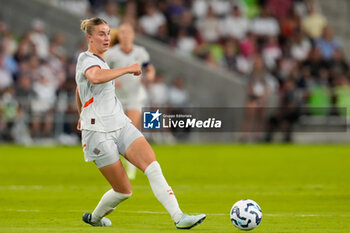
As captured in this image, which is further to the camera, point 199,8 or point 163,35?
point 199,8

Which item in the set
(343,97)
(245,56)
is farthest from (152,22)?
(343,97)

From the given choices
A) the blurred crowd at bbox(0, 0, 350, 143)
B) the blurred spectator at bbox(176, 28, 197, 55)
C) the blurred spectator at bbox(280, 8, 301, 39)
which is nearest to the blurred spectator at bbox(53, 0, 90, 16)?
the blurred crowd at bbox(0, 0, 350, 143)

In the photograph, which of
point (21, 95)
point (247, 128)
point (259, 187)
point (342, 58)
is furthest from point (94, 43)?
point (342, 58)

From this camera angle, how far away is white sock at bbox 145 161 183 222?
8.79 m

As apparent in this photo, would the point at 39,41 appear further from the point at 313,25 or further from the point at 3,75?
the point at 313,25

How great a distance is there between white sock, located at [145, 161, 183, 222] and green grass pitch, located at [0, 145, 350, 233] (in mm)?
316

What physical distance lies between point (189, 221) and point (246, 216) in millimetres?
646

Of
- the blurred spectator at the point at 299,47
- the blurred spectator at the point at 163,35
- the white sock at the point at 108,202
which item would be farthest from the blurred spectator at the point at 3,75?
the white sock at the point at 108,202

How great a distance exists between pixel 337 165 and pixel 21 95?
11.3 metres

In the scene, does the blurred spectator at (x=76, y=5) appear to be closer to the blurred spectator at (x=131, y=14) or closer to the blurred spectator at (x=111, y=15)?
the blurred spectator at (x=111, y=15)

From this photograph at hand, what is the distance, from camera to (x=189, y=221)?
863 centimetres

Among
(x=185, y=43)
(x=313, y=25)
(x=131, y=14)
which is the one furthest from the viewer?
(x=313, y=25)

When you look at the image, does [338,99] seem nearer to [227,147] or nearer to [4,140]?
[227,147]

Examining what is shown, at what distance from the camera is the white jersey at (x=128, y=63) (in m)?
15.2
